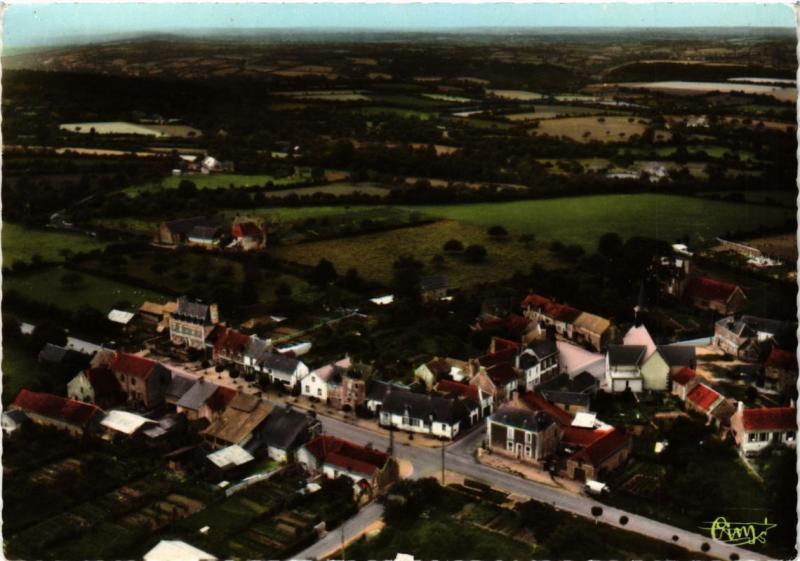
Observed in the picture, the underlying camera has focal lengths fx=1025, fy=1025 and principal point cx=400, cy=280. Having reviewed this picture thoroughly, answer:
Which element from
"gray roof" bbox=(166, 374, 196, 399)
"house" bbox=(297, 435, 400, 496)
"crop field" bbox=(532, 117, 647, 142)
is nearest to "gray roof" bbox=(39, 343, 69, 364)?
"gray roof" bbox=(166, 374, 196, 399)

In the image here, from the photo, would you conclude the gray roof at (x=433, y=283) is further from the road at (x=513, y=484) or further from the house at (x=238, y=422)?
the house at (x=238, y=422)

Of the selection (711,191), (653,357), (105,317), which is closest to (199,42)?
(105,317)

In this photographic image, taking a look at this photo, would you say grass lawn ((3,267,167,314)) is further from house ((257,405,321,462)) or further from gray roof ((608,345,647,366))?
gray roof ((608,345,647,366))

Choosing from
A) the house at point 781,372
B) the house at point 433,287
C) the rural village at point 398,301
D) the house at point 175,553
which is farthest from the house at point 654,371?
the house at point 175,553

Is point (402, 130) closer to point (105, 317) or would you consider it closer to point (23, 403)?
point (105, 317)

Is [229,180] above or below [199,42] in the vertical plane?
below

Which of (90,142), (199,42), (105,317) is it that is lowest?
(105,317)

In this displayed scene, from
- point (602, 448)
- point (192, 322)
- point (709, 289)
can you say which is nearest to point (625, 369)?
point (602, 448)
